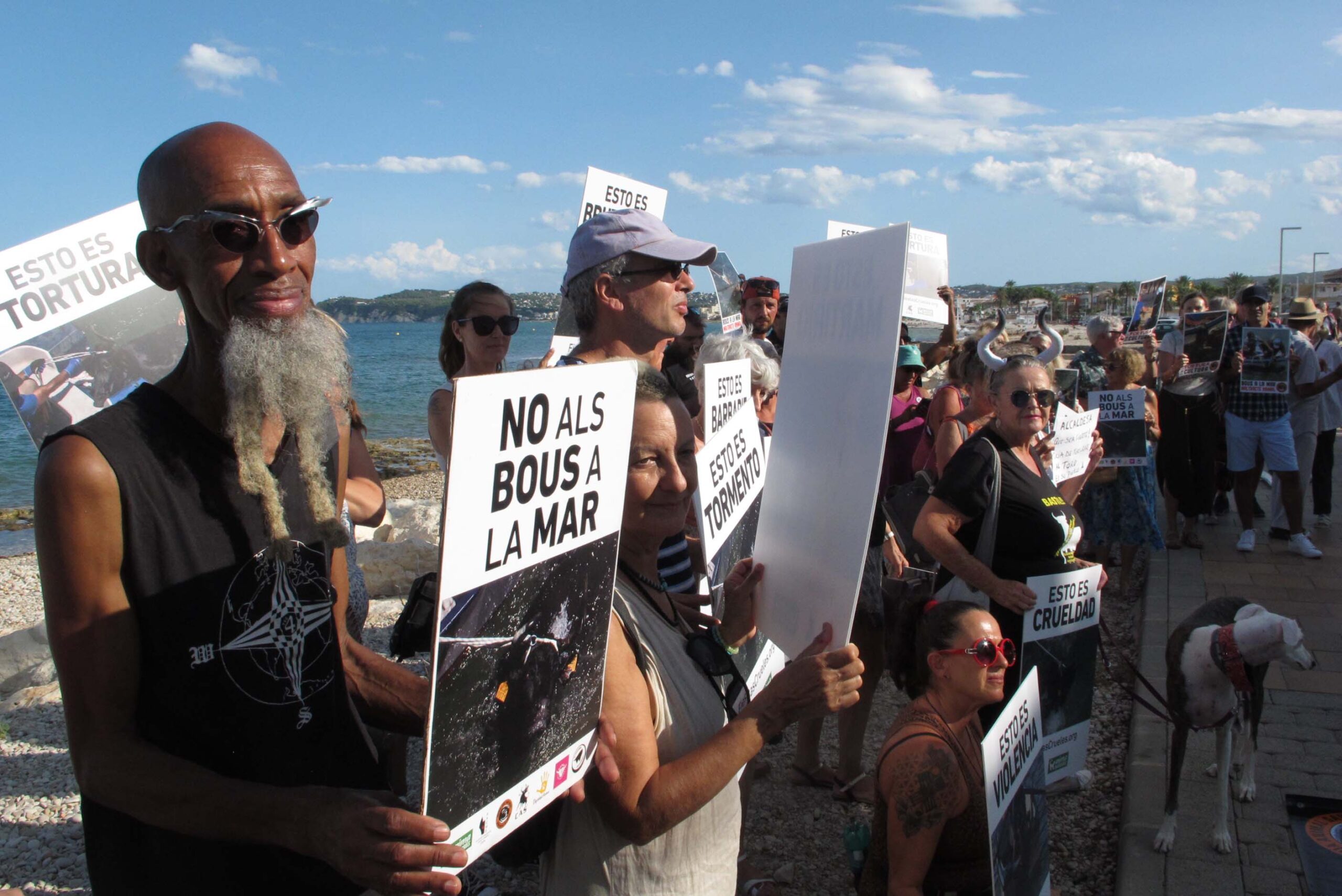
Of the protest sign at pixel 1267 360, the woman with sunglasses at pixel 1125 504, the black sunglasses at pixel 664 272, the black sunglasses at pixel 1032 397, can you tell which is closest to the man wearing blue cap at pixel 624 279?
the black sunglasses at pixel 664 272

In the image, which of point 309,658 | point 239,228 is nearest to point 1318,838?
point 309,658

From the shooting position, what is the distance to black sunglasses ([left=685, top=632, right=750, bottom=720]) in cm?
203

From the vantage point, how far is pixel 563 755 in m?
1.65

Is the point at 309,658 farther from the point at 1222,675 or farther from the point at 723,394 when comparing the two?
the point at 1222,675

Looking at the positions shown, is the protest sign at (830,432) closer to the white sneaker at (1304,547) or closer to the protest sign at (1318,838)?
the protest sign at (1318,838)

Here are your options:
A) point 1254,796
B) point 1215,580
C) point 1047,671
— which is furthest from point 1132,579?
point 1047,671

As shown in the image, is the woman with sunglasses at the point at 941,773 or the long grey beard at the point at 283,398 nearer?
the long grey beard at the point at 283,398

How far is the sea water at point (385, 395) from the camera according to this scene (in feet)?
72.8

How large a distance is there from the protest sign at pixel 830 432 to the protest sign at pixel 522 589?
48 cm

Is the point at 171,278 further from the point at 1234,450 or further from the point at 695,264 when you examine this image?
the point at 1234,450

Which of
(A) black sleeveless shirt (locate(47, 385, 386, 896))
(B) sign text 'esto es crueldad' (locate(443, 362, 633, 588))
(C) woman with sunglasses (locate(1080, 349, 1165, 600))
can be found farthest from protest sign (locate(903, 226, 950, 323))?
(A) black sleeveless shirt (locate(47, 385, 386, 896))

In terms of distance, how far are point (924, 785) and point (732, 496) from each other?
1017 millimetres

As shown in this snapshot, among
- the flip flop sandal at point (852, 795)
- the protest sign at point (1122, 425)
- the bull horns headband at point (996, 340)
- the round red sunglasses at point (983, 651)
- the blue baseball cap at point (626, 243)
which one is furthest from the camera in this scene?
the protest sign at point (1122, 425)

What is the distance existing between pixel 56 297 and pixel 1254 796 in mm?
5367
